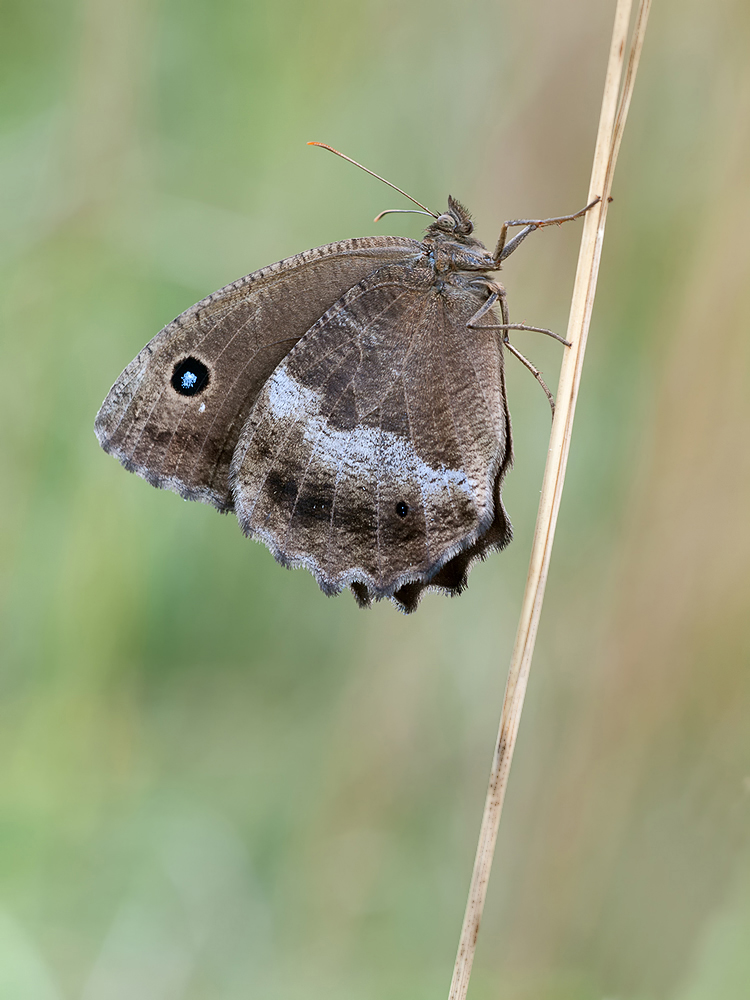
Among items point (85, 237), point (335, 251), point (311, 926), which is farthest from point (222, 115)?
point (311, 926)

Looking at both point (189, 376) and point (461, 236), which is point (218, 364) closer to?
point (189, 376)

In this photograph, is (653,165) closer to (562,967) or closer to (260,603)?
(260,603)

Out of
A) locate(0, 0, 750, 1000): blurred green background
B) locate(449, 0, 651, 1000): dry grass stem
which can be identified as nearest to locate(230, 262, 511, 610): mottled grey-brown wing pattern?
locate(449, 0, 651, 1000): dry grass stem

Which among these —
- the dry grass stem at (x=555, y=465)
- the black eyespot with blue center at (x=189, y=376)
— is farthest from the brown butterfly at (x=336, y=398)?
the dry grass stem at (x=555, y=465)

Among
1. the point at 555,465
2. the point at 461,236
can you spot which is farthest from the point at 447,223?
the point at 555,465

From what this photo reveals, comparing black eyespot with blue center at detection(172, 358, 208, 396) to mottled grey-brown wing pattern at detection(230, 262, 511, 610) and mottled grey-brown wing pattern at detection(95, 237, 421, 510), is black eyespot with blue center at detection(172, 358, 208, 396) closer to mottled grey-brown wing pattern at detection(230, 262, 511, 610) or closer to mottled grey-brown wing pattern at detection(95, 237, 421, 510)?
mottled grey-brown wing pattern at detection(95, 237, 421, 510)

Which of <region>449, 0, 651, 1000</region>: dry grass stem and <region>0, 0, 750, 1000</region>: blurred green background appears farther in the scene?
<region>0, 0, 750, 1000</region>: blurred green background

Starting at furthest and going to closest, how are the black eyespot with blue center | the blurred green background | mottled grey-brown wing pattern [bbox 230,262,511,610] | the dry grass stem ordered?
the blurred green background < the black eyespot with blue center < mottled grey-brown wing pattern [bbox 230,262,511,610] < the dry grass stem
